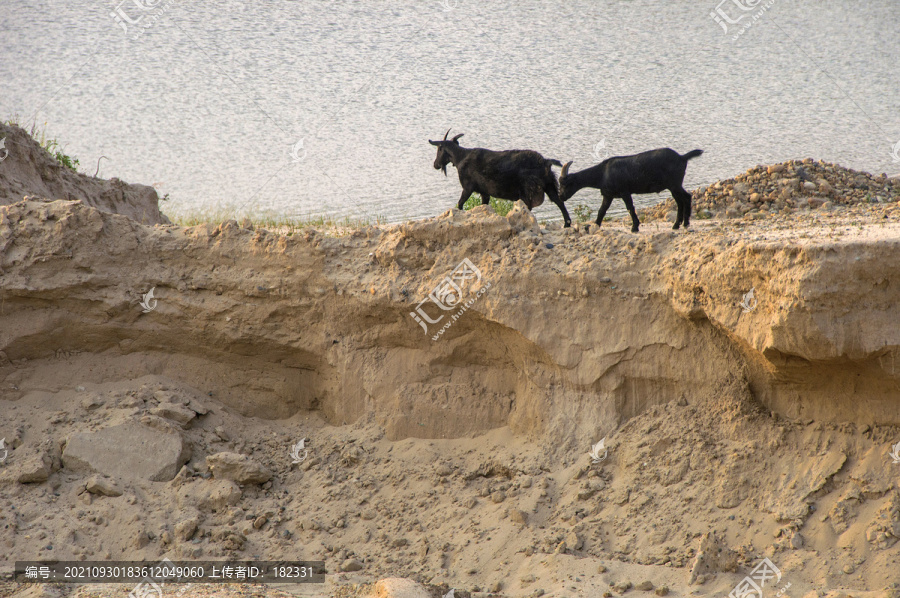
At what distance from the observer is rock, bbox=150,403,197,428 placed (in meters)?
5.43

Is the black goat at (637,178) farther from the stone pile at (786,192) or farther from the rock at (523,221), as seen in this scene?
the stone pile at (786,192)

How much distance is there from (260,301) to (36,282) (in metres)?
1.71

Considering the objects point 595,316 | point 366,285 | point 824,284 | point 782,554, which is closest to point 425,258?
point 366,285

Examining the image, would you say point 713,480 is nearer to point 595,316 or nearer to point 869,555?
point 869,555

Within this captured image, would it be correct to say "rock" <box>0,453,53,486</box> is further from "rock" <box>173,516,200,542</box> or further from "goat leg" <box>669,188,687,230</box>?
"goat leg" <box>669,188,687,230</box>

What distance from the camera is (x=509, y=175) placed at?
21.0ft
